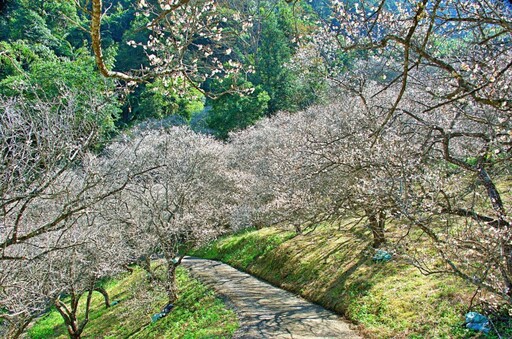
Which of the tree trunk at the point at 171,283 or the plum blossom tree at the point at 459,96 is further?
the tree trunk at the point at 171,283

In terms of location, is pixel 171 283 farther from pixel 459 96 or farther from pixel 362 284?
pixel 459 96

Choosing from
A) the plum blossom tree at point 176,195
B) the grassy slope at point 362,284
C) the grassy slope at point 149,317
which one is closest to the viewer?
the grassy slope at point 362,284

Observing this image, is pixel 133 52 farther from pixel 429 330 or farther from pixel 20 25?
pixel 429 330

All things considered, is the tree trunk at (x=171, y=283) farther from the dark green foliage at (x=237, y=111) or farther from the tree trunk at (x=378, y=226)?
the dark green foliage at (x=237, y=111)

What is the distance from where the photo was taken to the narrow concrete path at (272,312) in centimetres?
875

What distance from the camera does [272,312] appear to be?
34.1 ft

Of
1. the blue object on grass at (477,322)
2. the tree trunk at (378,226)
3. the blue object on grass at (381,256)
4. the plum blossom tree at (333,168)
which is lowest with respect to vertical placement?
the blue object on grass at (477,322)

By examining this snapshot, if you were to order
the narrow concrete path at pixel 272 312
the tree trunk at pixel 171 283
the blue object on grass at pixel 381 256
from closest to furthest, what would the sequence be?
the narrow concrete path at pixel 272 312, the blue object on grass at pixel 381 256, the tree trunk at pixel 171 283

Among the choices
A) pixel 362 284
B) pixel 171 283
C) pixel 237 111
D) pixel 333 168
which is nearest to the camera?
pixel 333 168

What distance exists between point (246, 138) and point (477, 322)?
22.9 meters

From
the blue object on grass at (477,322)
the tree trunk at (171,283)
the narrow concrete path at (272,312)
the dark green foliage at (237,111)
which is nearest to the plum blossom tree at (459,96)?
the blue object on grass at (477,322)

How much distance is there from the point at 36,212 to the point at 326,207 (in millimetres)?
9807

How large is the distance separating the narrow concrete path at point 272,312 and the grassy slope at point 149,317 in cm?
46

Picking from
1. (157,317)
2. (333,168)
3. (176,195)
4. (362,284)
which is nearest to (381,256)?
(362,284)
